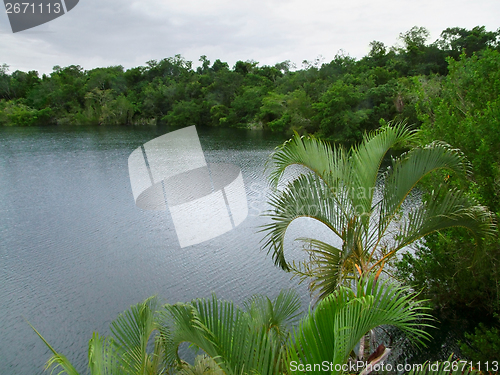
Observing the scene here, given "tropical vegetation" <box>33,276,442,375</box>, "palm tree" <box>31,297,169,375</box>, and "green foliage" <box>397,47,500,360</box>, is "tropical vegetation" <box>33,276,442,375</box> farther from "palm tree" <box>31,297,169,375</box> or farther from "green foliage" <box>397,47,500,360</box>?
"green foliage" <box>397,47,500,360</box>

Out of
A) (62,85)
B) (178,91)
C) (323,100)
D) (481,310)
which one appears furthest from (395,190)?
(62,85)

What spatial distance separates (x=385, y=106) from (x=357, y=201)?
24698 millimetres

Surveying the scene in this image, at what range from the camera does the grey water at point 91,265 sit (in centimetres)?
604

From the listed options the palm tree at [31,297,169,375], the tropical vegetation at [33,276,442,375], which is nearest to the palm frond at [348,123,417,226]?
the tropical vegetation at [33,276,442,375]

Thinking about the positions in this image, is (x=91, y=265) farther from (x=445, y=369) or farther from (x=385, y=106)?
(x=385, y=106)

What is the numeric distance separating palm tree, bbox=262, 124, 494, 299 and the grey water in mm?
2888

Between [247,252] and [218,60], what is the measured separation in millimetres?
56357

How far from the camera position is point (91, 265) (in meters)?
8.16

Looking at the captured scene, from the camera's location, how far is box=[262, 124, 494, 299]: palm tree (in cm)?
383

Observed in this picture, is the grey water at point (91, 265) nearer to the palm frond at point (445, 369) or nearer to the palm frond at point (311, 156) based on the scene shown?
A: the palm frond at point (311, 156)

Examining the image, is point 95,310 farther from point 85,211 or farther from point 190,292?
point 85,211

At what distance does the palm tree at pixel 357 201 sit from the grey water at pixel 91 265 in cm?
289

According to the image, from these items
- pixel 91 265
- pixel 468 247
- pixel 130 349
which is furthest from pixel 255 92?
pixel 130 349

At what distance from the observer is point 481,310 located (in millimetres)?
5840
